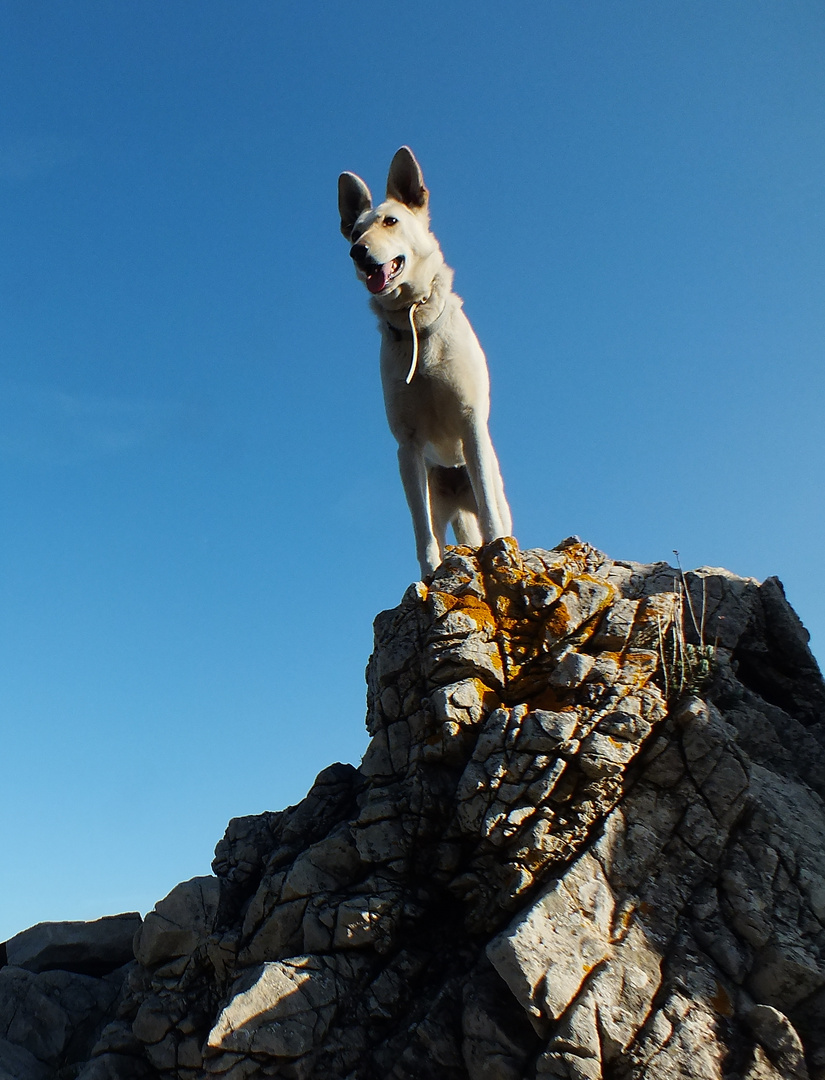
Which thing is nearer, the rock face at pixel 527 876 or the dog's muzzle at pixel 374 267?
the rock face at pixel 527 876

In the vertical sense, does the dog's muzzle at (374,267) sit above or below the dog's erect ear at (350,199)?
below

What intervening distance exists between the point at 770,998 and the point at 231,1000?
3786 mm

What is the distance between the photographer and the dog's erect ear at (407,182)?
9344mm

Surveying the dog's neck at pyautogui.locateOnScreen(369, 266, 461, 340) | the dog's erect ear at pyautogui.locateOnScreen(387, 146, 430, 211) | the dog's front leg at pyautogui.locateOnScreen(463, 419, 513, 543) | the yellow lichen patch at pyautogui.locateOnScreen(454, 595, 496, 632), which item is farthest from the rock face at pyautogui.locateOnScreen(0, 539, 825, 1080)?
the dog's erect ear at pyautogui.locateOnScreen(387, 146, 430, 211)

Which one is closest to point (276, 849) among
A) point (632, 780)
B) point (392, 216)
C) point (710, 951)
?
point (632, 780)

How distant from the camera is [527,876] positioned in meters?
6.13

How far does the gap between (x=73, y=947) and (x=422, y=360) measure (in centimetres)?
766

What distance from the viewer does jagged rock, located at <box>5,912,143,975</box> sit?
919cm

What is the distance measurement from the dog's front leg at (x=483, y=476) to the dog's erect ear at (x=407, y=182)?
2634 mm

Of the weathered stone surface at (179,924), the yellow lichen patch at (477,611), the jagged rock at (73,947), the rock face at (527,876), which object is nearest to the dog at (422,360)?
the yellow lichen patch at (477,611)

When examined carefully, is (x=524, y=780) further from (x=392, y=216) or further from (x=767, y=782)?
(x=392, y=216)

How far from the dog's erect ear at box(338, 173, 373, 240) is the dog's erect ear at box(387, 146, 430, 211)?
1.04 feet

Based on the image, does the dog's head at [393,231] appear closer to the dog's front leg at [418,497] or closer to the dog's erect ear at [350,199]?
the dog's erect ear at [350,199]

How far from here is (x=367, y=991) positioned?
20.6ft
